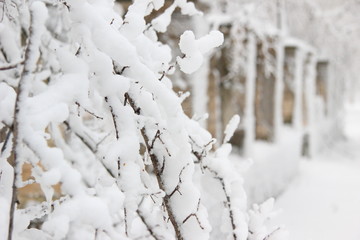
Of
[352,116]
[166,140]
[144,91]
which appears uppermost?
[144,91]

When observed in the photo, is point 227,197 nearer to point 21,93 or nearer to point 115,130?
point 115,130

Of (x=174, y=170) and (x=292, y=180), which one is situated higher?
(x=174, y=170)

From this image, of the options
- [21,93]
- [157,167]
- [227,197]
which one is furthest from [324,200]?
[21,93]

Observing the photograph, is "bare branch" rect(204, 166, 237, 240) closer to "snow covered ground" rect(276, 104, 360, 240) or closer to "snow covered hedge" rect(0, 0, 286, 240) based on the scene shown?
"snow covered hedge" rect(0, 0, 286, 240)

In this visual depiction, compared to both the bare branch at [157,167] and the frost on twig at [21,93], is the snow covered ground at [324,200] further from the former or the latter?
the frost on twig at [21,93]

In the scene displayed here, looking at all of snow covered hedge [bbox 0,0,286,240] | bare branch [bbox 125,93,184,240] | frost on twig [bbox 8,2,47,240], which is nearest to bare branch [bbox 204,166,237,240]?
snow covered hedge [bbox 0,0,286,240]

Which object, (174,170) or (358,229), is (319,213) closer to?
(358,229)

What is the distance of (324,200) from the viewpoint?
6.23m

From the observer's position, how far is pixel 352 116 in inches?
1014

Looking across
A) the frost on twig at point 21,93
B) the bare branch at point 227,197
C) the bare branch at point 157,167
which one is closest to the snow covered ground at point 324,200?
the bare branch at point 227,197

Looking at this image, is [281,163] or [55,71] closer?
[55,71]

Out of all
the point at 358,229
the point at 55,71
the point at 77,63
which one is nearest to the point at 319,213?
the point at 358,229

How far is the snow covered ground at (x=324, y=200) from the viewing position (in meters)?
4.31

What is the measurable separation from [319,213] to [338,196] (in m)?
1.15
